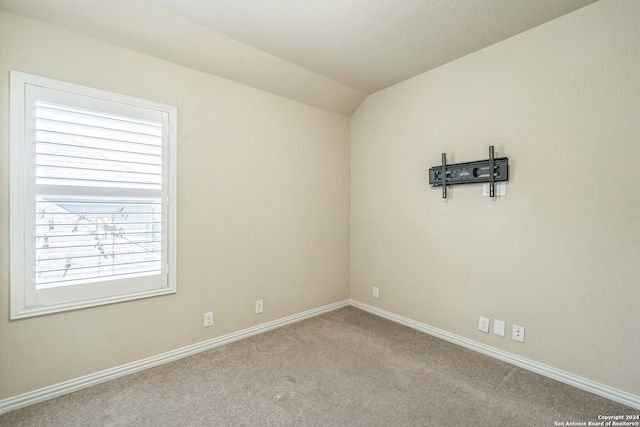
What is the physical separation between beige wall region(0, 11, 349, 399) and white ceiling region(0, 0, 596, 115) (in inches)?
5.3

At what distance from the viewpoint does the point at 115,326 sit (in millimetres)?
2160

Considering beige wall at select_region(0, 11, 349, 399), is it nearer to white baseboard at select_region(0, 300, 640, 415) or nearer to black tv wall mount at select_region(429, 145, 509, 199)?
white baseboard at select_region(0, 300, 640, 415)

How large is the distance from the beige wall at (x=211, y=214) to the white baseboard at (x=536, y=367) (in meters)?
1.13

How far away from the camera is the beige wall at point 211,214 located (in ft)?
6.17

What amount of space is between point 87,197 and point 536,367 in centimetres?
352

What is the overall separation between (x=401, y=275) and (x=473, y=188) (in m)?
1.17

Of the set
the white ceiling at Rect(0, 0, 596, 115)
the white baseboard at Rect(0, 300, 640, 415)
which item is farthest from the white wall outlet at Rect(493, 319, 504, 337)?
the white ceiling at Rect(0, 0, 596, 115)

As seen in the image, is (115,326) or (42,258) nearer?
(42,258)

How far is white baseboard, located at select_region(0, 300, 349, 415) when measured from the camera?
1.85 metres

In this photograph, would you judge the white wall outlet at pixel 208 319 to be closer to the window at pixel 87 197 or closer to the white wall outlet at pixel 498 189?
the window at pixel 87 197

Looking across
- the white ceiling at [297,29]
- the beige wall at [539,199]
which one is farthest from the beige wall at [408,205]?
the white ceiling at [297,29]

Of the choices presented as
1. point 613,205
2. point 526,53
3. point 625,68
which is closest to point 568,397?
point 613,205

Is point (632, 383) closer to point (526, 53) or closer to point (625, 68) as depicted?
point (625, 68)

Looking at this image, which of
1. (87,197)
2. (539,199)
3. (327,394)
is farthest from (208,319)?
(539,199)
